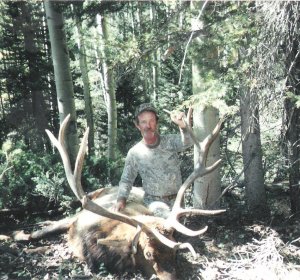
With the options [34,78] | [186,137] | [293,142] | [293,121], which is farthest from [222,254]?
[34,78]

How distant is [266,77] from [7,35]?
1065 centimetres

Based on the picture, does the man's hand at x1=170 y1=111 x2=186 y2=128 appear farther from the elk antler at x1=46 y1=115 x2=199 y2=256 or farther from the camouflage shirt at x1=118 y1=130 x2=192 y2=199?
the elk antler at x1=46 y1=115 x2=199 y2=256

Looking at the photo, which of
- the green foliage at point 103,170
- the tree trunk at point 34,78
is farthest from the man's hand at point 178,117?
the tree trunk at point 34,78

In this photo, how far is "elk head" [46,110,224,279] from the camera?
4.35 m

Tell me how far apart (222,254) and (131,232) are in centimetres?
128

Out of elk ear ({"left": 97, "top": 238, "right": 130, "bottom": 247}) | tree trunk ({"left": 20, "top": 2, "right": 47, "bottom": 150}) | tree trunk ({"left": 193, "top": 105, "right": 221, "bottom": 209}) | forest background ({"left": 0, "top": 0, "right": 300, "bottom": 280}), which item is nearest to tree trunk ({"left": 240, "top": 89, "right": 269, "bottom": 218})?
forest background ({"left": 0, "top": 0, "right": 300, "bottom": 280})

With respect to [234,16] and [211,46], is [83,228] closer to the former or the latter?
[211,46]

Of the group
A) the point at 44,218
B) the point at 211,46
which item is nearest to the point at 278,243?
the point at 211,46

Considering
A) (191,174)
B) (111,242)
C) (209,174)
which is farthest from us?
(209,174)

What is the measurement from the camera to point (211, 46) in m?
5.21

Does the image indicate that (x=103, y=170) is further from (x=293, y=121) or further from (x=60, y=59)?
(x=293, y=121)

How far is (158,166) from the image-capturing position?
548 cm

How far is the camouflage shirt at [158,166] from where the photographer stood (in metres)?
5.46

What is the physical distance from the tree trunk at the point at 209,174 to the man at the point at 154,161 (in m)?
0.66
